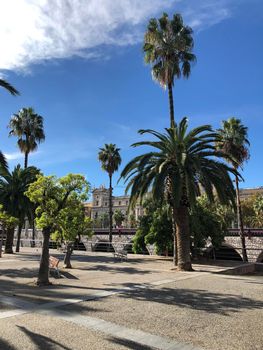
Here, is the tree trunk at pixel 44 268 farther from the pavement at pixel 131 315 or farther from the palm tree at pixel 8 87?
the palm tree at pixel 8 87

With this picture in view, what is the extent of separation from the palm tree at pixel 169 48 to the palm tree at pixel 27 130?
17.0 meters

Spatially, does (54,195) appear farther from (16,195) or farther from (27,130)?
(27,130)

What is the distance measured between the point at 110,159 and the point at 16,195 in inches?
683

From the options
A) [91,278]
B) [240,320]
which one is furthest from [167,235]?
[240,320]

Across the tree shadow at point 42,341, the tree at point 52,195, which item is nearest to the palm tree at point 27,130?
the tree at point 52,195

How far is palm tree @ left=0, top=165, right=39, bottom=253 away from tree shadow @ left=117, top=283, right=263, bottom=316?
17609 mm

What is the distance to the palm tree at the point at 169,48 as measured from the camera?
21281mm

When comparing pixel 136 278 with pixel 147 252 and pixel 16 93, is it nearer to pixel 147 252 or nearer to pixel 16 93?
pixel 16 93

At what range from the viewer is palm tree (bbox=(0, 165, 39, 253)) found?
26.3 m

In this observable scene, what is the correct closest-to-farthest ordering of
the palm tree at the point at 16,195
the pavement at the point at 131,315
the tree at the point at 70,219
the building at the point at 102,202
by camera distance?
the pavement at the point at 131,315, the tree at the point at 70,219, the palm tree at the point at 16,195, the building at the point at 102,202

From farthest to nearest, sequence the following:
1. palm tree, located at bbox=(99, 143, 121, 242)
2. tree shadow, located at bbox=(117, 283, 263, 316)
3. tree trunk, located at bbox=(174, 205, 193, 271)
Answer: palm tree, located at bbox=(99, 143, 121, 242) → tree trunk, located at bbox=(174, 205, 193, 271) → tree shadow, located at bbox=(117, 283, 263, 316)

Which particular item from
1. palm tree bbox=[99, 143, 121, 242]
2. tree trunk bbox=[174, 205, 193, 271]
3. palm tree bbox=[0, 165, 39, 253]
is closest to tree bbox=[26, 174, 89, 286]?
tree trunk bbox=[174, 205, 193, 271]

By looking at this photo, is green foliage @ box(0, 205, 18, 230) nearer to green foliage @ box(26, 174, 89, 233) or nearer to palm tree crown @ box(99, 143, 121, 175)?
green foliage @ box(26, 174, 89, 233)

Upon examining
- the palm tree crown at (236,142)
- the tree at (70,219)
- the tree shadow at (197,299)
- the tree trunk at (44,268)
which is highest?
the palm tree crown at (236,142)
